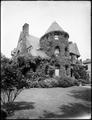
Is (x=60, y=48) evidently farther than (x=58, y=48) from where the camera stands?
No

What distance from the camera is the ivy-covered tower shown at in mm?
27297

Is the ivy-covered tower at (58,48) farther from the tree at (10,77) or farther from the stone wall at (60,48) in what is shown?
the tree at (10,77)

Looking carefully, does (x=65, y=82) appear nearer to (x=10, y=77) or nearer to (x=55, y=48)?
(x=55, y=48)

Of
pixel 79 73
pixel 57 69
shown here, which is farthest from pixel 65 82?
pixel 79 73

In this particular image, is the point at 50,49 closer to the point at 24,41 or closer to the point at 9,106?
the point at 24,41

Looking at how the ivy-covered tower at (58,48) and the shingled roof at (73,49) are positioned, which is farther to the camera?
the shingled roof at (73,49)

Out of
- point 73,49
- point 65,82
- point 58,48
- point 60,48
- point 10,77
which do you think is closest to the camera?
point 10,77

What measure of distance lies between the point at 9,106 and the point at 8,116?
1.75 meters

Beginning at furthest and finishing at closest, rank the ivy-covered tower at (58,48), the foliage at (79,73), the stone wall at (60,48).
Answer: the foliage at (79,73) → the stone wall at (60,48) → the ivy-covered tower at (58,48)

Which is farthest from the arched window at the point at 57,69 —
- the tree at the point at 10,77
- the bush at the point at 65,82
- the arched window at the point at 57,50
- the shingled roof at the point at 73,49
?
the tree at the point at 10,77

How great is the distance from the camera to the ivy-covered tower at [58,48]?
89.6 ft

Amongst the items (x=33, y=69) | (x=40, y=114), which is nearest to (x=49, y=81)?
(x=33, y=69)

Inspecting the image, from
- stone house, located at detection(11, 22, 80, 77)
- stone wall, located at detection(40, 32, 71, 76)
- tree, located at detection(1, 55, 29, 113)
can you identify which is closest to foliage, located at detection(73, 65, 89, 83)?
stone house, located at detection(11, 22, 80, 77)

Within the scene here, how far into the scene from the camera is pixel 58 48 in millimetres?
A: 28422
